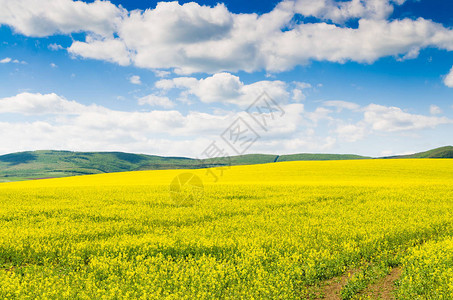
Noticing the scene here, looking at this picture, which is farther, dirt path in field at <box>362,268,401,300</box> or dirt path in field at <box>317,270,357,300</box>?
dirt path in field at <box>317,270,357,300</box>

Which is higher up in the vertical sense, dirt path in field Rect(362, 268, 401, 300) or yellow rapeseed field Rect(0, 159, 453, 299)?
yellow rapeseed field Rect(0, 159, 453, 299)

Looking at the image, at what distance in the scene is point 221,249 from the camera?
972cm

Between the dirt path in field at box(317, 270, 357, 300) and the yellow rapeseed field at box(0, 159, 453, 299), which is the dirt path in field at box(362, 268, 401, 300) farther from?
the dirt path in field at box(317, 270, 357, 300)

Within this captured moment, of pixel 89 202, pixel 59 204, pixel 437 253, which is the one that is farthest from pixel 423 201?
pixel 59 204

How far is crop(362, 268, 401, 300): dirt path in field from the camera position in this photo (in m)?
7.14

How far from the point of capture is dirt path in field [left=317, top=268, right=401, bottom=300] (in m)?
7.22

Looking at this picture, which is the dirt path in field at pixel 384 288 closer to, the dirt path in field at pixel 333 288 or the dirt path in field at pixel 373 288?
the dirt path in field at pixel 373 288

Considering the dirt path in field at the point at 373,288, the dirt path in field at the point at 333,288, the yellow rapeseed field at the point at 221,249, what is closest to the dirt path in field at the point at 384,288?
the dirt path in field at the point at 373,288

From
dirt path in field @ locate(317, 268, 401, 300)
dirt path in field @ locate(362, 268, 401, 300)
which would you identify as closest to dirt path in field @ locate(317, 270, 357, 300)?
dirt path in field @ locate(317, 268, 401, 300)

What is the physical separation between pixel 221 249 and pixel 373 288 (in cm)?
449

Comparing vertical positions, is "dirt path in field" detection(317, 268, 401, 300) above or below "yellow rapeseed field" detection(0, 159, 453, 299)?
below

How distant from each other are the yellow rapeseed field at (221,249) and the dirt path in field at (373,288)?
19 centimetres

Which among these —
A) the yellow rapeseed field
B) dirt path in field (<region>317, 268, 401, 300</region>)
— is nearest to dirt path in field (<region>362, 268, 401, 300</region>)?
dirt path in field (<region>317, 268, 401, 300</region>)

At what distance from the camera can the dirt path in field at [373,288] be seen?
7.22 m
